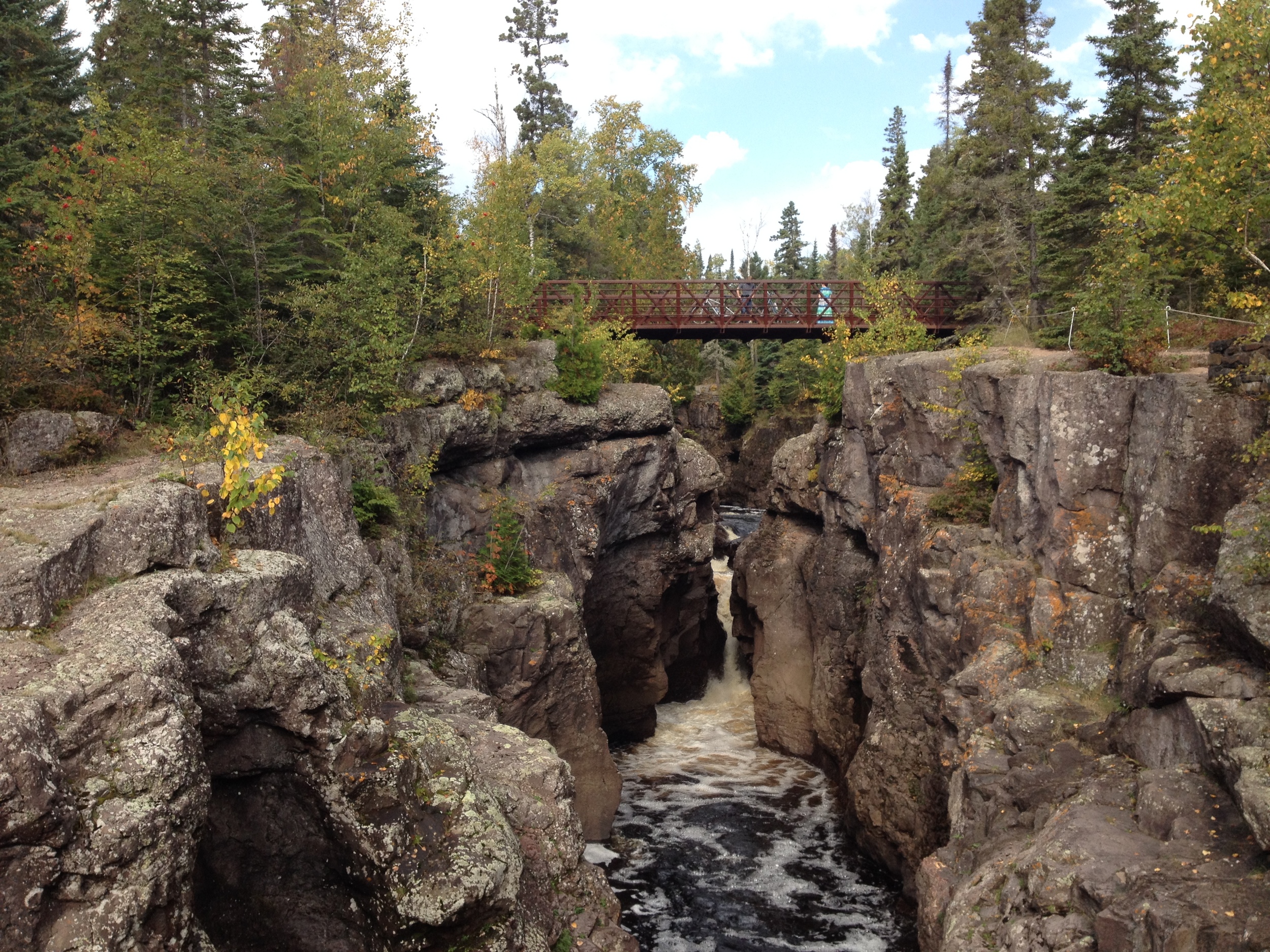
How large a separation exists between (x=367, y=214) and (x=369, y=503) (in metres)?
10.7

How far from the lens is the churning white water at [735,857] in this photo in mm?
19016

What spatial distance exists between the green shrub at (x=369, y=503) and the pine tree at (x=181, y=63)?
19.9 m

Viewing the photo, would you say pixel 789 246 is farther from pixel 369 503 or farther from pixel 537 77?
pixel 369 503

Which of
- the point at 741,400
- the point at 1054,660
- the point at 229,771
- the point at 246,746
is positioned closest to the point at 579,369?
the point at 1054,660

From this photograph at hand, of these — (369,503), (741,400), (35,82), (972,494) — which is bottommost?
(972,494)

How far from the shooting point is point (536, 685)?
21.0 meters

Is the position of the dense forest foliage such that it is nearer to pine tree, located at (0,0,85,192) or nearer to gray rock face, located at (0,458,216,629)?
pine tree, located at (0,0,85,192)

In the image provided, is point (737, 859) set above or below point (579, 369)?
below

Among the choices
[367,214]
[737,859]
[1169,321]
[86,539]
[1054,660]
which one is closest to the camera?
[86,539]

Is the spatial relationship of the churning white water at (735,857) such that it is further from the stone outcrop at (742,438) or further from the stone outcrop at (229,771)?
the stone outcrop at (742,438)

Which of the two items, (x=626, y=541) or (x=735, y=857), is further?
(x=626, y=541)

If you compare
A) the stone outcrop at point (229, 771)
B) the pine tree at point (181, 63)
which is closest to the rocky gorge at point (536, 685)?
the stone outcrop at point (229, 771)

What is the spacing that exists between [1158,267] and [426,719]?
18.4m

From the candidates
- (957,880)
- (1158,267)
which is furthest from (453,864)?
(1158,267)
